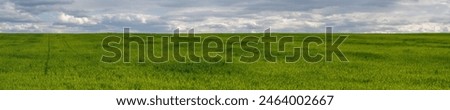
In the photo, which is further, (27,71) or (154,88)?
(27,71)

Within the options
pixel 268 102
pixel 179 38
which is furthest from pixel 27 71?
pixel 179 38

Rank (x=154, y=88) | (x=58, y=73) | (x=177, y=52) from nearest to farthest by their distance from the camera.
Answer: (x=154, y=88)
(x=58, y=73)
(x=177, y=52)

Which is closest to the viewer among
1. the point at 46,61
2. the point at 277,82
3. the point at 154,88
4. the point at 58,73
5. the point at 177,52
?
the point at 154,88

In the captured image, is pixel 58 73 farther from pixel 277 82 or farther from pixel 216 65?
pixel 277 82

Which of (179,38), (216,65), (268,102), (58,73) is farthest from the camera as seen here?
(179,38)

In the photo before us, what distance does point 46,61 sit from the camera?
2411 centimetres

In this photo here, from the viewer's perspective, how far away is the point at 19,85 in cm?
1684

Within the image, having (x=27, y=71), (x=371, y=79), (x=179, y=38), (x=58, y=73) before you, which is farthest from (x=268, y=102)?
(x=179, y=38)

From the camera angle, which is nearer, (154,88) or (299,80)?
(154,88)

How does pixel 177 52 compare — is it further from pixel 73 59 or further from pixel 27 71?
pixel 27 71

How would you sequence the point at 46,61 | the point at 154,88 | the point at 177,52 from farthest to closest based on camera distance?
the point at 177,52 < the point at 46,61 < the point at 154,88

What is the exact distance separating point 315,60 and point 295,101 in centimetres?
1082

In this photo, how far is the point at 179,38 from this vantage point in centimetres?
3859

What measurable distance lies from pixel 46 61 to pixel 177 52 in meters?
6.20
